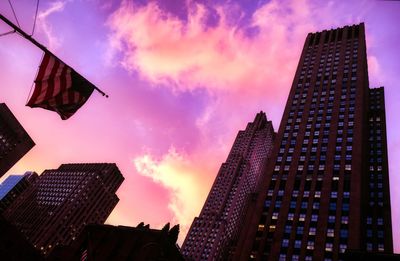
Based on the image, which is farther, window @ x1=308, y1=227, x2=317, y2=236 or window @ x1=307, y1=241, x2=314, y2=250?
window @ x1=308, y1=227, x2=317, y2=236

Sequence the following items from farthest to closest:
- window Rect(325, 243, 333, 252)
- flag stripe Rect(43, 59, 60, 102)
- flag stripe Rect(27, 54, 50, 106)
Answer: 1. window Rect(325, 243, 333, 252)
2. flag stripe Rect(43, 59, 60, 102)
3. flag stripe Rect(27, 54, 50, 106)

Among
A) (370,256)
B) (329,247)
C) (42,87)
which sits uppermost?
(329,247)

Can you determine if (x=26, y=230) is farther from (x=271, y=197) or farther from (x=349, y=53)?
(x=349, y=53)

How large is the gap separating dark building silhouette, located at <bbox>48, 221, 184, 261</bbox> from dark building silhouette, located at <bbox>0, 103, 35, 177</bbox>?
438ft

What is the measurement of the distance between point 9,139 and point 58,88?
567ft

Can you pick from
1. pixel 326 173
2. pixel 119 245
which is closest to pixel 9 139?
pixel 326 173

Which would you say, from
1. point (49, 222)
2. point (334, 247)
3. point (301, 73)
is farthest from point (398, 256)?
point (49, 222)

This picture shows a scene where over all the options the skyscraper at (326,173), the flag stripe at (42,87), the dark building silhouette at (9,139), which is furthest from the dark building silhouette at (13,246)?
the dark building silhouette at (9,139)

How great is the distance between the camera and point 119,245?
5375 cm

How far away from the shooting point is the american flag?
61.9 ft

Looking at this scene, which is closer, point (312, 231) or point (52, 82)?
point (52, 82)

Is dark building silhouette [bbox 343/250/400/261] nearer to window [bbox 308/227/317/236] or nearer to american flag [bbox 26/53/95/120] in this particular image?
american flag [bbox 26/53/95/120]

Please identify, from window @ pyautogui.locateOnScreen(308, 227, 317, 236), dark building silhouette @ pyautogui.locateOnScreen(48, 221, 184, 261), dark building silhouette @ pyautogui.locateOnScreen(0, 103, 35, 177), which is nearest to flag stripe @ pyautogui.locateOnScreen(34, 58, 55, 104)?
dark building silhouette @ pyautogui.locateOnScreen(48, 221, 184, 261)

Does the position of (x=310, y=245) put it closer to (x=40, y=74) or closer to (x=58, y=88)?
(x=58, y=88)
